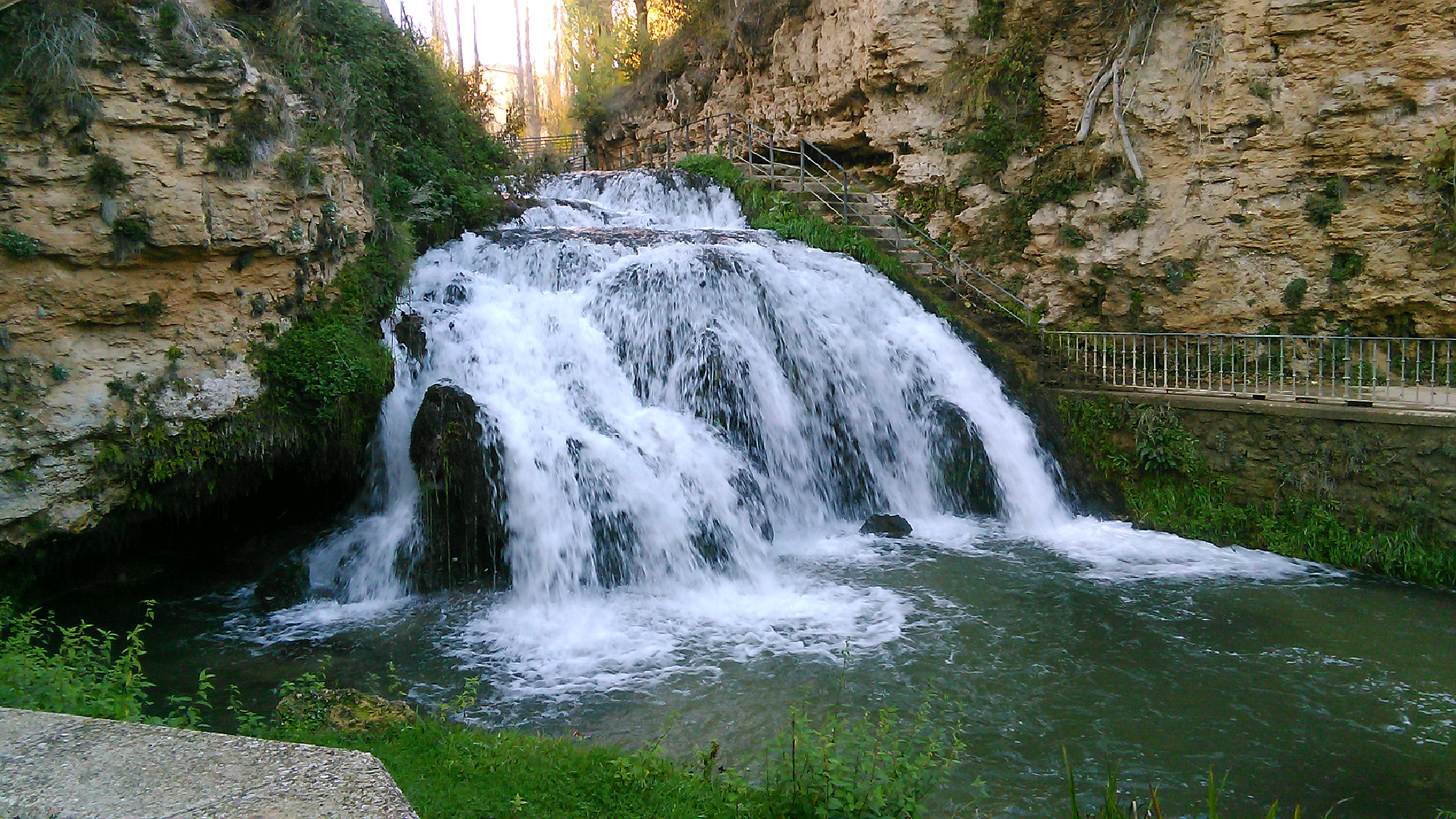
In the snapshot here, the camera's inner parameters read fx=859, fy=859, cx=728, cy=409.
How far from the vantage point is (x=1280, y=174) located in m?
12.2

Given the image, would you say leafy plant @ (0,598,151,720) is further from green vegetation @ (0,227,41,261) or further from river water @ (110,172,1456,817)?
green vegetation @ (0,227,41,261)

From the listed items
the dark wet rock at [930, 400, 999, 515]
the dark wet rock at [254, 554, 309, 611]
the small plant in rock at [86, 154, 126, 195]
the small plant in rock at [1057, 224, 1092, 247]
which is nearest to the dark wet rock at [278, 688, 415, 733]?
the dark wet rock at [254, 554, 309, 611]

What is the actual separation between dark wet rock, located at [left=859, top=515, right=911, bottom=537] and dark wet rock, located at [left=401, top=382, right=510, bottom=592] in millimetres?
4478

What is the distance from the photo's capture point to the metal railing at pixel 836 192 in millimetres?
15164

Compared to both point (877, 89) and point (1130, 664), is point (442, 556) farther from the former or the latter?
point (877, 89)

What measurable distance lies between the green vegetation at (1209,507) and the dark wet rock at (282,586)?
32.9ft

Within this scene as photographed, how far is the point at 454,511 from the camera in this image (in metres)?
8.77

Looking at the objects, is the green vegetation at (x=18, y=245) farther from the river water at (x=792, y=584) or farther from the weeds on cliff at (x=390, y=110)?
the river water at (x=792, y=584)

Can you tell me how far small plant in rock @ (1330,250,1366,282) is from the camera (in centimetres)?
1176

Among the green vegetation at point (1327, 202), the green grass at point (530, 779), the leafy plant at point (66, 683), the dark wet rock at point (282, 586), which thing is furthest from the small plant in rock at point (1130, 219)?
the leafy plant at point (66, 683)

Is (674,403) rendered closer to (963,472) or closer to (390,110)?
(963,472)

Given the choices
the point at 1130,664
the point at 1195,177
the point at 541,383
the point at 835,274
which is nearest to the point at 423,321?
the point at 541,383

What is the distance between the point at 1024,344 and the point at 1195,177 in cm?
346

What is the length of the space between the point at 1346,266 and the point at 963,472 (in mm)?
6065
